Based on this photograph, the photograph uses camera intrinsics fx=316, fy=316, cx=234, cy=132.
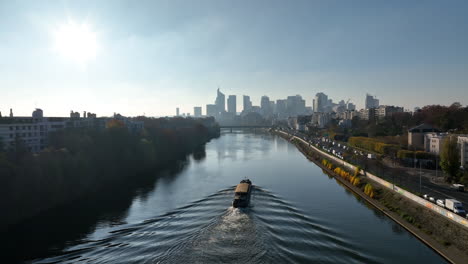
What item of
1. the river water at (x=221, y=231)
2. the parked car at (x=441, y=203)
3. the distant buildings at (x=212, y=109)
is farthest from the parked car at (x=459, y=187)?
the distant buildings at (x=212, y=109)

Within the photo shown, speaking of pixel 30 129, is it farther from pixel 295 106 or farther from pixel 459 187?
pixel 295 106

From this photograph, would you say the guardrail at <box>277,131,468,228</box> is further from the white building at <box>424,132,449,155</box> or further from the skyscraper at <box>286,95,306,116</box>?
the skyscraper at <box>286,95,306,116</box>

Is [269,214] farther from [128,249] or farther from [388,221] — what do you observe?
[128,249]

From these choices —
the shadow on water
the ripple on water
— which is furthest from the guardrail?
the shadow on water

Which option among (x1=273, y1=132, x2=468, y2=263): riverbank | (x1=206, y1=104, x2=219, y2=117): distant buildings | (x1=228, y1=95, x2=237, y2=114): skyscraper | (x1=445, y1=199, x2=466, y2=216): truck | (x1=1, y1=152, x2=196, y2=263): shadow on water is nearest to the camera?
(x1=273, y1=132, x2=468, y2=263): riverbank

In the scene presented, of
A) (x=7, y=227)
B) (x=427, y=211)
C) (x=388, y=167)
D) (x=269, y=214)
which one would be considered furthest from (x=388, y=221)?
(x=7, y=227)

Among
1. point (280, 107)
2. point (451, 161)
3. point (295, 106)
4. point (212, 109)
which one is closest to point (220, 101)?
point (212, 109)
